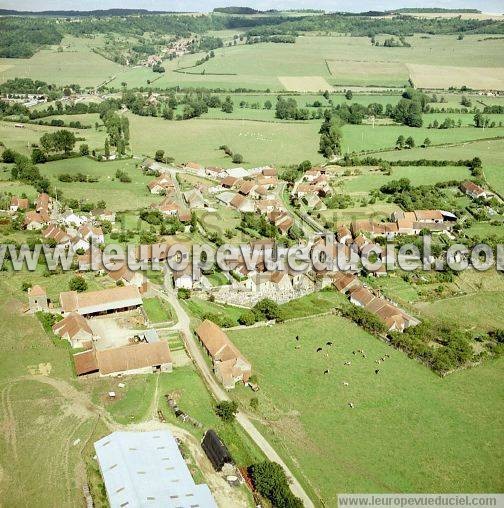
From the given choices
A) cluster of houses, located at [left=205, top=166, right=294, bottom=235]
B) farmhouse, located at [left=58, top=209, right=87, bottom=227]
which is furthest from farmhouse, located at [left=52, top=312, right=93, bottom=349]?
cluster of houses, located at [left=205, top=166, right=294, bottom=235]

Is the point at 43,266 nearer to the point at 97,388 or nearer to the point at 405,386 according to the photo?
the point at 97,388

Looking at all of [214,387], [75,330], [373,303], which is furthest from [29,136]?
[214,387]

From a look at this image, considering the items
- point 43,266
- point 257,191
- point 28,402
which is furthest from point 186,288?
point 257,191

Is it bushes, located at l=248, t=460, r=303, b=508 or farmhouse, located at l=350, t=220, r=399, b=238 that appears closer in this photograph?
bushes, located at l=248, t=460, r=303, b=508

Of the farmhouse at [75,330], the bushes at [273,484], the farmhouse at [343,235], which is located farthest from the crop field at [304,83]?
the bushes at [273,484]

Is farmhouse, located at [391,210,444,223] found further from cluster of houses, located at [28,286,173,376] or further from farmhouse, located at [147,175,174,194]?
cluster of houses, located at [28,286,173,376]

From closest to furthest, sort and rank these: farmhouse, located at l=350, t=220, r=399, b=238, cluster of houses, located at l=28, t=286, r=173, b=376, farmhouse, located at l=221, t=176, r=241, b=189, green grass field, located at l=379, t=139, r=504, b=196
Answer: cluster of houses, located at l=28, t=286, r=173, b=376 < farmhouse, located at l=350, t=220, r=399, b=238 < farmhouse, located at l=221, t=176, r=241, b=189 < green grass field, located at l=379, t=139, r=504, b=196

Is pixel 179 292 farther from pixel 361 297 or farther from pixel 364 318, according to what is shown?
pixel 364 318
